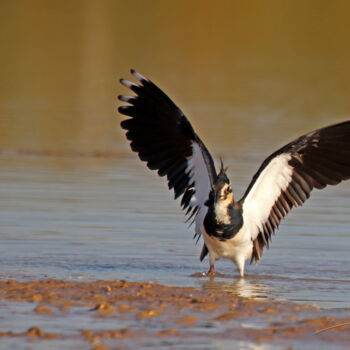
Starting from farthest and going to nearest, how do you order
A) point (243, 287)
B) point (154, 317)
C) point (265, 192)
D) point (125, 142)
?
point (125, 142), point (265, 192), point (243, 287), point (154, 317)

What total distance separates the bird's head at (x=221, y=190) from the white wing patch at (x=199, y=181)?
566mm

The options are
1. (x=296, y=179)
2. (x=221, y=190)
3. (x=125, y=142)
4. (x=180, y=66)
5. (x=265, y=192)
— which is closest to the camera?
(x=221, y=190)

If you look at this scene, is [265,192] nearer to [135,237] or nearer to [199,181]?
[199,181]

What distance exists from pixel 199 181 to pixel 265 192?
2.07 ft

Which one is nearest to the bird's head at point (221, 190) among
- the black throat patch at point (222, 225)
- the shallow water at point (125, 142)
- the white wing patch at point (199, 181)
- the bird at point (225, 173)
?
the bird at point (225, 173)

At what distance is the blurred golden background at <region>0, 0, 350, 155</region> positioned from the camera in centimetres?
1977

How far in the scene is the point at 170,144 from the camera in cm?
1088

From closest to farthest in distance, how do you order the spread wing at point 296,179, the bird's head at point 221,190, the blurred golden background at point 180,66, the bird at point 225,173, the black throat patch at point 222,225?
the bird's head at point 221,190, the black throat patch at point 222,225, the bird at point 225,173, the spread wing at point 296,179, the blurred golden background at point 180,66

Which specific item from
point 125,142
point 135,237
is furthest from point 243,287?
point 125,142

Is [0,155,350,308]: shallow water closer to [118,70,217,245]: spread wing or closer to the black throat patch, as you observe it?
the black throat patch

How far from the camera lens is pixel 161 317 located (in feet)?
26.0

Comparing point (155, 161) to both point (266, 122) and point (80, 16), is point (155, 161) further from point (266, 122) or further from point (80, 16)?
point (80, 16)

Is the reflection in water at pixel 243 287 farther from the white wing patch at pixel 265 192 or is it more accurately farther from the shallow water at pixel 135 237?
the white wing patch at pixel 265 192

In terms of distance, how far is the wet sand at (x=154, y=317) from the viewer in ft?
24.0
